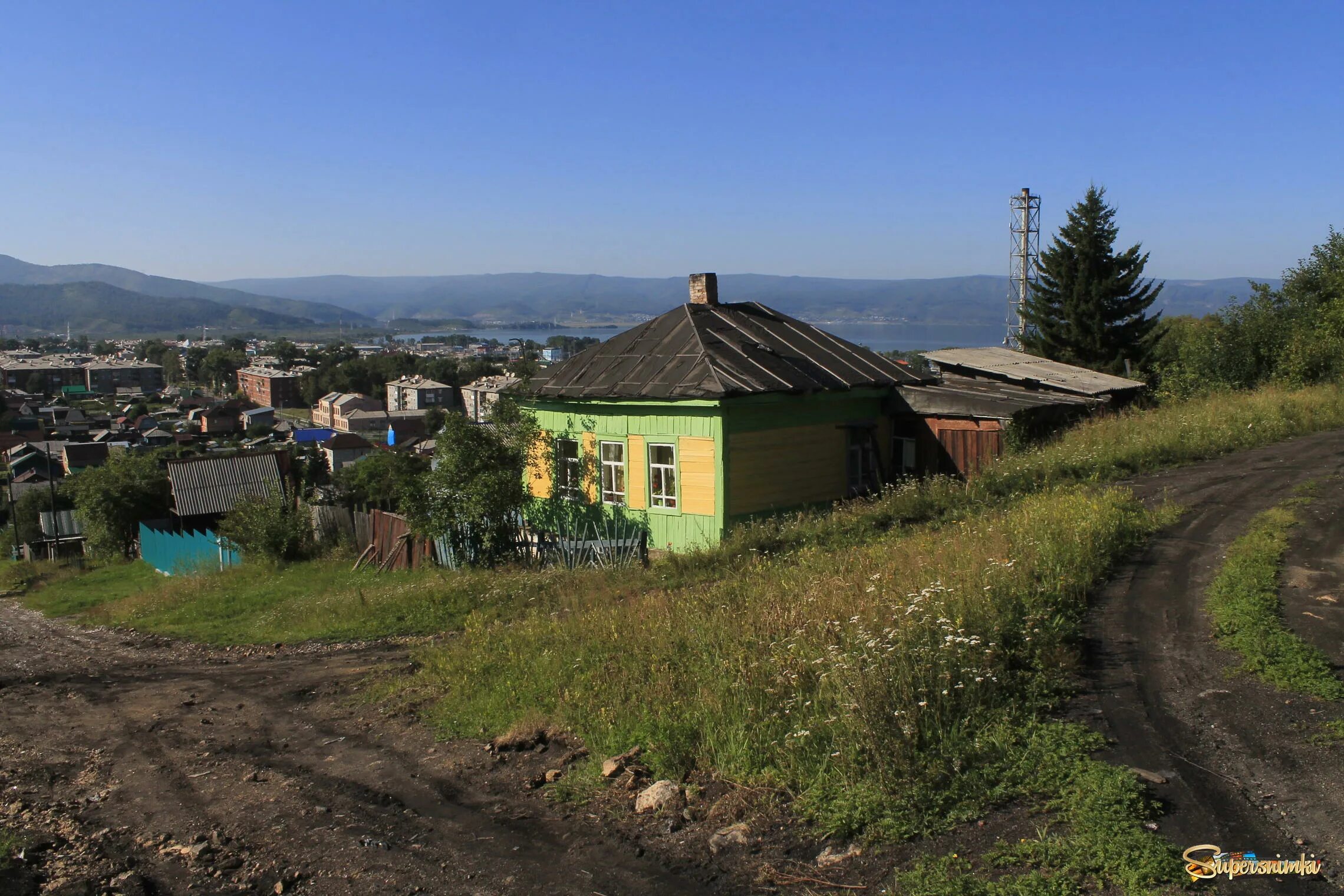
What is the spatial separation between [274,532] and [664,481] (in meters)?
10.6

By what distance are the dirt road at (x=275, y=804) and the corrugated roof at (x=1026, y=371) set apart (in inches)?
678

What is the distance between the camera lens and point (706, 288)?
21.9m

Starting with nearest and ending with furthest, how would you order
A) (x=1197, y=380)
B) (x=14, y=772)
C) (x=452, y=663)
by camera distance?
(x=14, y=772) → (x=452, y=663) → (x=1197, y=380)

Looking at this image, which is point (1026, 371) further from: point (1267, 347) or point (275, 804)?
point (275, 804)

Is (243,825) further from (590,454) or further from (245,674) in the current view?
(590,454)

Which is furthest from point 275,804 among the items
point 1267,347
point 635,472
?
point 1267,347

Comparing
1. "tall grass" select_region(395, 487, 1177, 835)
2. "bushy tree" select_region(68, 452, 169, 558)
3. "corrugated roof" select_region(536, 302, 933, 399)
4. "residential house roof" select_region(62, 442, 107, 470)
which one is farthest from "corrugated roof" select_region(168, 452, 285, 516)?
"residential house roof" select_region(62, 442, 107, 470)

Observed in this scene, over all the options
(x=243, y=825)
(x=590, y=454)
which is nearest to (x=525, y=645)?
(x=243, y=825)

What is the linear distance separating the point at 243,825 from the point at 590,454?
13.1 meters

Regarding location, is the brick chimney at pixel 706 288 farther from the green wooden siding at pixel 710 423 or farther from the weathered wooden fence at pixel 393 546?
the weathered wooden fence at pixel 393 546

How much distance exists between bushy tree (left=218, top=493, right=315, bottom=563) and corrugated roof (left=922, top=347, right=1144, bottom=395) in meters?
16.9

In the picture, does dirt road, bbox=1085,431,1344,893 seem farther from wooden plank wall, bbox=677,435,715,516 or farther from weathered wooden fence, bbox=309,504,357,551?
weathered wooden fence, bbox=309,504,357,551

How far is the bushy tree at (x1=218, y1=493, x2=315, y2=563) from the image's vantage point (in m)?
22.4

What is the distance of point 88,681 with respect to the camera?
11.4 m
